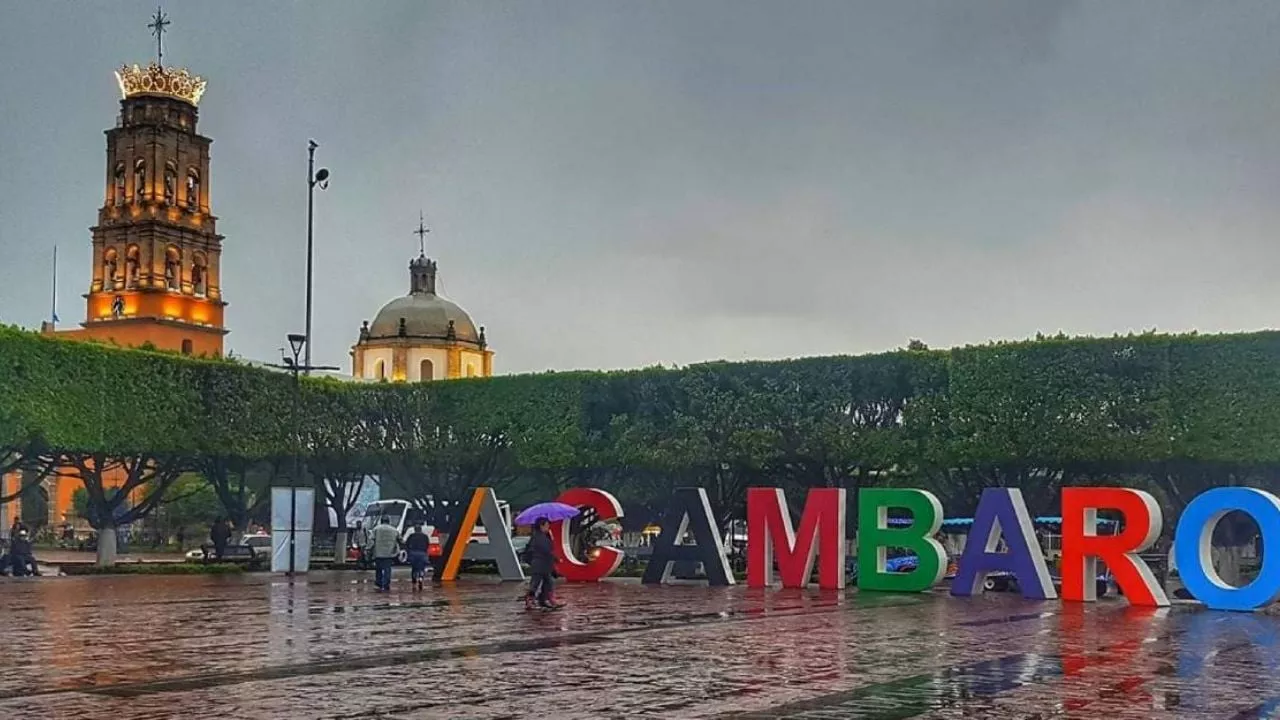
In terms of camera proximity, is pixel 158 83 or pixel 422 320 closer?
pixel 158 83

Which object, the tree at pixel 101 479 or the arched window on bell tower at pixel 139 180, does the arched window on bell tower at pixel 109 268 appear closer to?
the arched window on bell tower at pixel 139 180

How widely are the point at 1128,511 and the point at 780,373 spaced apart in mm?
13333

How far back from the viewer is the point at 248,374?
145ft

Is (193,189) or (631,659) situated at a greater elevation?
(193,189)

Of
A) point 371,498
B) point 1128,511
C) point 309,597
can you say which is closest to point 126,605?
point 309,597

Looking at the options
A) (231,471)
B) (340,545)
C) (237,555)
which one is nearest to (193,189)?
(231,471)

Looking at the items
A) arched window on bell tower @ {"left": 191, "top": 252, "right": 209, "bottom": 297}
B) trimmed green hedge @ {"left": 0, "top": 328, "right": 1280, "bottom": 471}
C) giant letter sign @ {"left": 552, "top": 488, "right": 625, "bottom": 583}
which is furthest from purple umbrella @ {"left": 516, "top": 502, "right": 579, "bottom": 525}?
arched window on bell tower @ {"left": 191, "top": 252, "right": 209, "bottom": 297}

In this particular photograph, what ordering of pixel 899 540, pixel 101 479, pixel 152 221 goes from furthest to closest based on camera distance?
1. pixel 152 221
2. pixel 101 479
3. pixel 899 540

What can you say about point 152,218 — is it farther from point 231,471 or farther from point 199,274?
point 231,471

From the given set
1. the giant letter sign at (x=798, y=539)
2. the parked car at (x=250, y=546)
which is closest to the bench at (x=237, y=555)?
the parked car at (x=250, y=546)

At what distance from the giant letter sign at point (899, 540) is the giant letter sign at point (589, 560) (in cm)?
638

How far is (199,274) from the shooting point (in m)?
76.6

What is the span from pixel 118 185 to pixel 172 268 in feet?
16.5

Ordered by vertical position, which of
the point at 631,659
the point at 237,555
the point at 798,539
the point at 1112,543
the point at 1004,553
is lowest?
the point at 237,555
